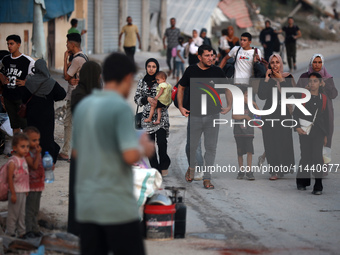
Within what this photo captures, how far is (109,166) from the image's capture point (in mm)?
4398

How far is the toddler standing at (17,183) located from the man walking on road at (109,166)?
97.8 inches

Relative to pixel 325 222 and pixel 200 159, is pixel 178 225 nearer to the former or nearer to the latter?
pixel 325 222

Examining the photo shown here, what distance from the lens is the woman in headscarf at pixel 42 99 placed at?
9.60 m

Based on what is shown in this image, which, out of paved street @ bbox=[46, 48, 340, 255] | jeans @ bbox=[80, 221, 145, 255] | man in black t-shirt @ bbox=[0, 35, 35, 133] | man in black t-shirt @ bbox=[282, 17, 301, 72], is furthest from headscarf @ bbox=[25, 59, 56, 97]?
man in black t-shirt @ bbox=[282, 17, 301, 72]

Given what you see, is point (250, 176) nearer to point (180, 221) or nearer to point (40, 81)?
point (40, 81)

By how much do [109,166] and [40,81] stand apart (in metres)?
Result: 5.43

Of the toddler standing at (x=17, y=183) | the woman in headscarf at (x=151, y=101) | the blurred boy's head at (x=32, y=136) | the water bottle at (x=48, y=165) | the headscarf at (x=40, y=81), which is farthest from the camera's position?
the woman in headscarf at (x=151, y=101)

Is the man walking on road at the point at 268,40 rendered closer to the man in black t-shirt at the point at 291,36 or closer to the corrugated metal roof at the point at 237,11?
the man in black t-shirt at the point at 291,36

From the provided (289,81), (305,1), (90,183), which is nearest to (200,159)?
(289,81)

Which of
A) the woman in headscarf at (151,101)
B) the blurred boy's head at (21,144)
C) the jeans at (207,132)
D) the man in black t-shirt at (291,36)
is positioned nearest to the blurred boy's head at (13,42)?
the woman in headscarf at (151,101)

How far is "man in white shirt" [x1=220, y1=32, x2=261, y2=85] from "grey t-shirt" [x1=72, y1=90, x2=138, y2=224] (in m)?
7.39

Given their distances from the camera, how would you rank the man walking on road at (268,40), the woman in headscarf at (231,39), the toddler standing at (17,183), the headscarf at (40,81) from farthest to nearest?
the man walking on road at (268,40) < the woman in headscarf at (231,39) < the headscarf at (40,81) < the toddler standing at (17,183)

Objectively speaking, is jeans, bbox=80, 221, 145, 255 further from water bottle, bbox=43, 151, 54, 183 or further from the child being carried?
the child being carried

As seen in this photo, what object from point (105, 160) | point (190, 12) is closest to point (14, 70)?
point (105, 160)
